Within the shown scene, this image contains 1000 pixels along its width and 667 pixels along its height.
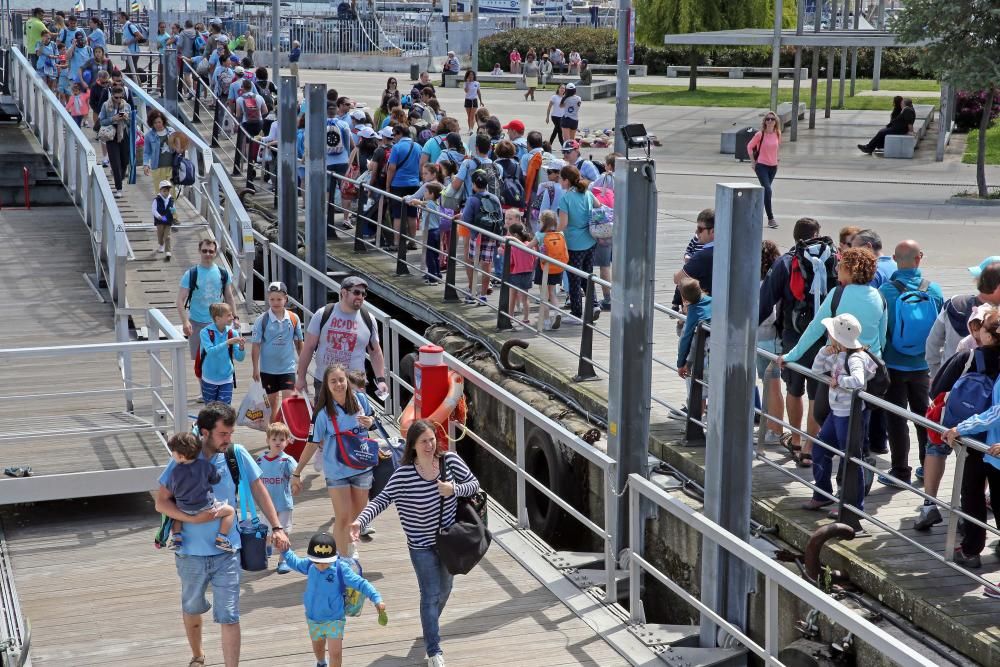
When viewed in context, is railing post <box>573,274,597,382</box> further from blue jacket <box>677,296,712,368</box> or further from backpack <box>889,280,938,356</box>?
backpack <box>889,280,938,356</box>

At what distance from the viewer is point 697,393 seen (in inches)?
403

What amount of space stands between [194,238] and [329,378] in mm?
9969

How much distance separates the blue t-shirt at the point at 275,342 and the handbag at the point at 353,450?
2689mm

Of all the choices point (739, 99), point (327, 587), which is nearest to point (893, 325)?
point (327, 587)

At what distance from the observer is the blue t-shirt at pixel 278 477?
873cm

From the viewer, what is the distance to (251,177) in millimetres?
23109

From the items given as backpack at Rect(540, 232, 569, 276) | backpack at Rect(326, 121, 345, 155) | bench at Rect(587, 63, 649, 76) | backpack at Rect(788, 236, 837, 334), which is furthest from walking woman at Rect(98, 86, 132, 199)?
bench at Rect(587, 63, 649, 76)

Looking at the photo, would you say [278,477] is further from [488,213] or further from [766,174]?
[766,174]

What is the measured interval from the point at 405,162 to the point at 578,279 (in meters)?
4.28

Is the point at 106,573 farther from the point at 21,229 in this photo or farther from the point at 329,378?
the point at 21,229

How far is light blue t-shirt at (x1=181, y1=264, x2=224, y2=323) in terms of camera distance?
12492 mm

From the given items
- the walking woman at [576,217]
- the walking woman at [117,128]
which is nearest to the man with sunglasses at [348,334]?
the walking woman at [576,217]

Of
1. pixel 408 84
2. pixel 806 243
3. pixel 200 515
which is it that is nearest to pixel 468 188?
pixel 806 243

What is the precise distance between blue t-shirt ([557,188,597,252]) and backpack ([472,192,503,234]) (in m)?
1.16
